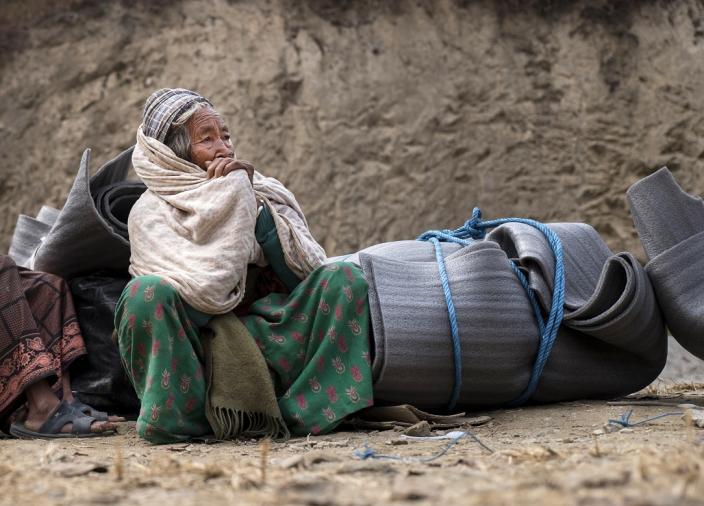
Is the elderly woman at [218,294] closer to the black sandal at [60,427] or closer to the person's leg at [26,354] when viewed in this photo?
the black sandal at [60,427]

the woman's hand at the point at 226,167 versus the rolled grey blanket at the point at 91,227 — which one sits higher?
the woman's hand at the point at 226,167

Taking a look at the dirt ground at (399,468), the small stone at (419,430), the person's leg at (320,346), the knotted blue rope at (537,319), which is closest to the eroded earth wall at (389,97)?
the knotted blue rope at (537,319)

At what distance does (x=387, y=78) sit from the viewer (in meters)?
7.80

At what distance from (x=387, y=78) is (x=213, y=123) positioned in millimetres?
3829

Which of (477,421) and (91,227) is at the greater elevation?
(91,227)

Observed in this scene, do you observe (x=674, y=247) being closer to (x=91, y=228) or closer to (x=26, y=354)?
(x=91, y=228)

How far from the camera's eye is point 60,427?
13.0 feet

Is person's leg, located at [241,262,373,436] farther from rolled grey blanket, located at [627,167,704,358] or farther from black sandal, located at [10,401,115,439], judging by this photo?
rolled grey blanket, located at [627,167,704,358]

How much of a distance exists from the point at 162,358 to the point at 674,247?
209 cm

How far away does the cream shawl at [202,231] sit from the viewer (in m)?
3.73

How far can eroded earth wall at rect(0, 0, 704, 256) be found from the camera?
302 inches

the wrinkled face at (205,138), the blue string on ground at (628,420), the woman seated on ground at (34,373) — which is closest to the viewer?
the blue string on ground at (628,420)

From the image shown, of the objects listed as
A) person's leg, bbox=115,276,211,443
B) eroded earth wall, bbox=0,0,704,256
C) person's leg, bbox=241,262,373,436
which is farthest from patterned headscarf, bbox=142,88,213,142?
eroded earth wall, bbox=0,0,704,256

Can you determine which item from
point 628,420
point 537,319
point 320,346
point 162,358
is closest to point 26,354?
point 162,358
